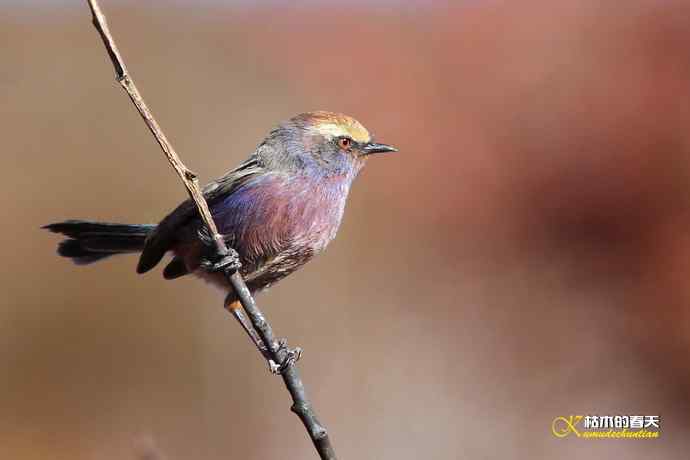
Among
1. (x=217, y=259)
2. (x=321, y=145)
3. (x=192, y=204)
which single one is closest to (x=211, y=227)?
(x=217, y=259)

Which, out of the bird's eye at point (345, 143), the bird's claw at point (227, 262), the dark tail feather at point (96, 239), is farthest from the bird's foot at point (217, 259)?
the dark tail feather at point (96, 239)

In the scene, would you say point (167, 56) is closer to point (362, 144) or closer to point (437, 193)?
point (437, 193)

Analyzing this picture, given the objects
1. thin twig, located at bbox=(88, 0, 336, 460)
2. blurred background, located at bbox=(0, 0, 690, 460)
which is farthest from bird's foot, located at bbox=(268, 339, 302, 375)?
blurred background, located at bbox=(0, 0, 690, 460)

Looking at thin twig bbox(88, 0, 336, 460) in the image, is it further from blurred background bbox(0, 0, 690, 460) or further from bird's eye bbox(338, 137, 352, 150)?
blurred background bbox(0, 0, 690, 460)

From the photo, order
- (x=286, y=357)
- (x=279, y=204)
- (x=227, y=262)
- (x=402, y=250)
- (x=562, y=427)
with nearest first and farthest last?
(x=227, y=262) < (x=286, y=357) < (x=279, y=204) < (x=562, y=427) < (x=402, y=250)

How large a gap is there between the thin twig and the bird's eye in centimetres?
113

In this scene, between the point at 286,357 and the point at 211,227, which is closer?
the point at 211,227

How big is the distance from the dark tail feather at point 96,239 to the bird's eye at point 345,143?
5.12ft

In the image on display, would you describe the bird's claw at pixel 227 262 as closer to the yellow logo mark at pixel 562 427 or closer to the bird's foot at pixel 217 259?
the bird's foot at pixel 217 259

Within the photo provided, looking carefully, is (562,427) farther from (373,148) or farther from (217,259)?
(217,259)

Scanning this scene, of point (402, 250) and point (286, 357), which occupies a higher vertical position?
point (402, 250)

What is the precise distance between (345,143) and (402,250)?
23.8ft

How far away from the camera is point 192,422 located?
884 centimetres

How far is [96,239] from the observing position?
18.8 ft
